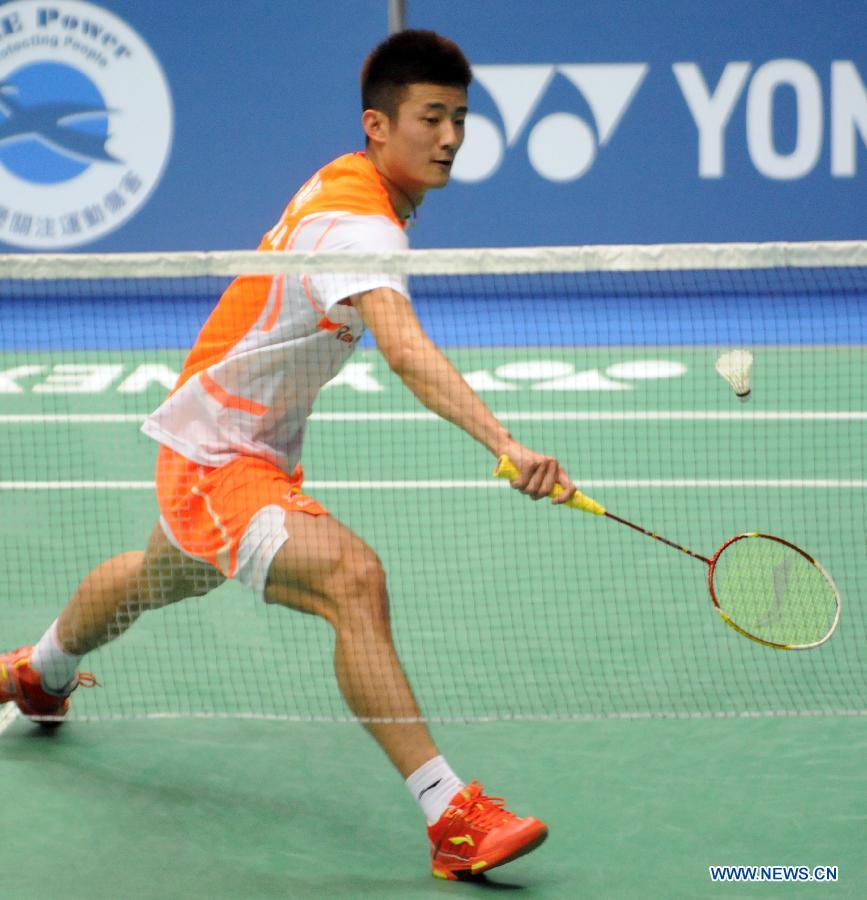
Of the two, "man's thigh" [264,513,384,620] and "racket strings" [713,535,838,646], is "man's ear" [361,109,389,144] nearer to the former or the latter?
"man's thigh" [264,513,384,620]

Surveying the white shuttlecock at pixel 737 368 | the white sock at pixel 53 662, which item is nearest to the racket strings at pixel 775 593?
the white shuttlecock at pixel 737 368

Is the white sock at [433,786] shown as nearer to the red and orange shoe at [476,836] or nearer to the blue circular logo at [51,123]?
the red and orange shoe at [476,836]

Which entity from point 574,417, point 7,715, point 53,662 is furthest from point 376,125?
point 574,417

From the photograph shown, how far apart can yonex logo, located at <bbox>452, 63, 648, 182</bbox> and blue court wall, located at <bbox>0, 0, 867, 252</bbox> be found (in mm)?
15

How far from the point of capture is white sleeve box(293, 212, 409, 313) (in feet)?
11.5

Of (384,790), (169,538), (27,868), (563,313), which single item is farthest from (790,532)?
(563,313)

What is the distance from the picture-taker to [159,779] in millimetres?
4121

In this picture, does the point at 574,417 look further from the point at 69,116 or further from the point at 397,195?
the point at 69,116

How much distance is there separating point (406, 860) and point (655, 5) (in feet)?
27.1

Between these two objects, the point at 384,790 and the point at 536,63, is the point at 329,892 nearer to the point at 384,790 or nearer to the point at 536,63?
the point at 384,790

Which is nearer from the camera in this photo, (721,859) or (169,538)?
(721,859)

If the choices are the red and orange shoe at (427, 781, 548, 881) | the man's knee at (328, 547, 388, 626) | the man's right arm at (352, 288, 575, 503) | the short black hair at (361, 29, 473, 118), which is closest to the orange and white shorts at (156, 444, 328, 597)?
the man's knee at (328, 547, 388, 626)

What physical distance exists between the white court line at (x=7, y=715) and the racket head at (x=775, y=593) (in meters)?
2.00

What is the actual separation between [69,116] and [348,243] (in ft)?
25.3
